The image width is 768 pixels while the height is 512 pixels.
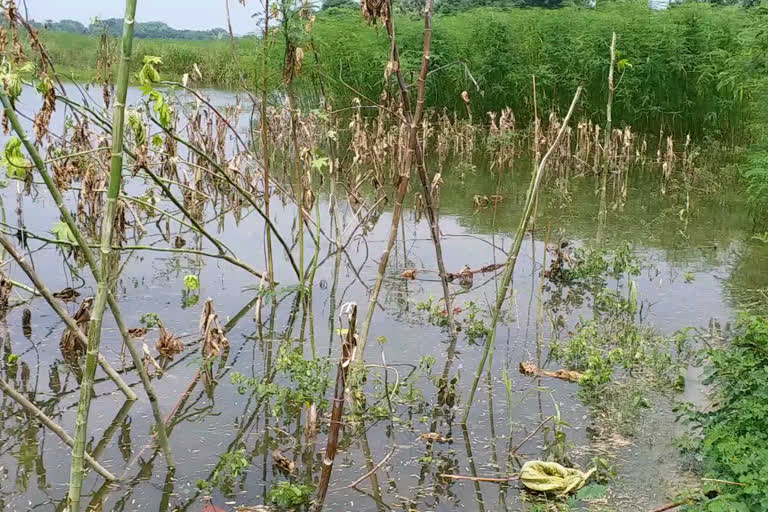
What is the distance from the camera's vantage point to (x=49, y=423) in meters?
2.61

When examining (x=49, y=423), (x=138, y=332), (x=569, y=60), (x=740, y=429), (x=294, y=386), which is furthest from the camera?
(x=569, y=60)

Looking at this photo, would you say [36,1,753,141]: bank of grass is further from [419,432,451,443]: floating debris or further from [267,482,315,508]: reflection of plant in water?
[267,482,315,508]: reflection of plant in water

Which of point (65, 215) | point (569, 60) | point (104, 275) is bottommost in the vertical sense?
point (104, 275)

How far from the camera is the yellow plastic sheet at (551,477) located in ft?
9.72

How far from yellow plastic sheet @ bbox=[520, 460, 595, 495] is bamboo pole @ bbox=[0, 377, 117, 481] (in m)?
→ 1.44

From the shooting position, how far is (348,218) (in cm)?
719

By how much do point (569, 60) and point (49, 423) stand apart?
10.1 meters

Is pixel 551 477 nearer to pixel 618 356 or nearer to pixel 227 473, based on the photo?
pixel 227 473

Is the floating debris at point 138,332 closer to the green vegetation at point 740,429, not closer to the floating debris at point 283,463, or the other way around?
the floating debris at point 283,463

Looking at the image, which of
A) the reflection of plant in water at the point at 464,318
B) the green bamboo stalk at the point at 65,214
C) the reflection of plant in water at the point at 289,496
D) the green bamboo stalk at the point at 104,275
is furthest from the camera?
the reflection of plant in water at the point at 464,318

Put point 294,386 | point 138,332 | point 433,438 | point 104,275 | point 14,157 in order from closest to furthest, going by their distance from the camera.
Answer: point 104,275 → point 14,157 → point 433,438 → point 294,386 → point 138,332

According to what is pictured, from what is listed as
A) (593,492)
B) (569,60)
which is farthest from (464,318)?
(569,60)

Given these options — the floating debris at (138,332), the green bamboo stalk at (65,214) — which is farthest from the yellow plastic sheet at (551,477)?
the floating debris at (138,332)

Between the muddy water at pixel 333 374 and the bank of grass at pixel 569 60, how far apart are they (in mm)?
4252
